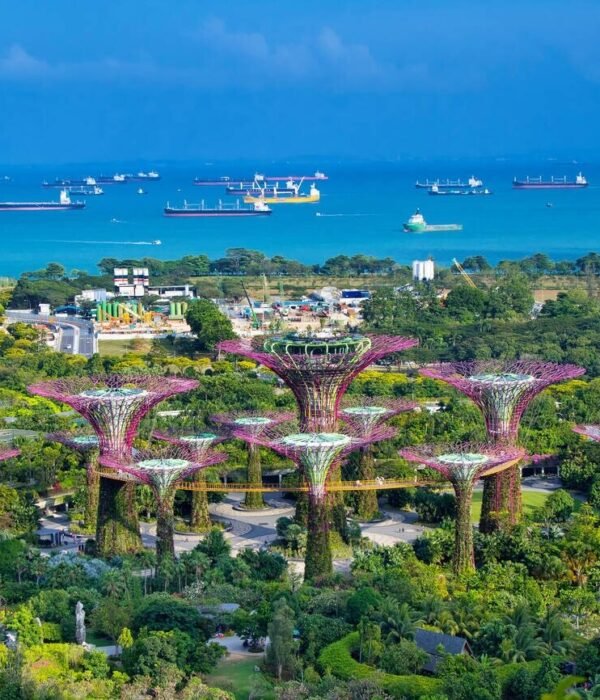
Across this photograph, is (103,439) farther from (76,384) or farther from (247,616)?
(247,616)

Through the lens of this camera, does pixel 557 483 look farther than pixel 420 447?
Yes

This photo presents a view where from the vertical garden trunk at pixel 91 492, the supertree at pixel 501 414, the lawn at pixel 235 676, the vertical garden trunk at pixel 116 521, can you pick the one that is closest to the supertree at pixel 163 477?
the vertical garden trunk at pixel 116 521

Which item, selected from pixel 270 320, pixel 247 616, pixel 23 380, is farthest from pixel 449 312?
pixel 247 616

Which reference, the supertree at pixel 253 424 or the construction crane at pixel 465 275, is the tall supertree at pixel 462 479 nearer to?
the supertree at pixel 253 424

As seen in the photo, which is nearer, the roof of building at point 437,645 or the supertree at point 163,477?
the roof of building at point 437,645

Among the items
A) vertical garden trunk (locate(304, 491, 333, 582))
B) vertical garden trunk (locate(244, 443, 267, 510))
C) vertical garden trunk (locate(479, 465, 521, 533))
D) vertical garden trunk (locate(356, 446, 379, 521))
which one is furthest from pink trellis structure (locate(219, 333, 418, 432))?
vertical garden trunk (locate(244, 443, 267, 510))

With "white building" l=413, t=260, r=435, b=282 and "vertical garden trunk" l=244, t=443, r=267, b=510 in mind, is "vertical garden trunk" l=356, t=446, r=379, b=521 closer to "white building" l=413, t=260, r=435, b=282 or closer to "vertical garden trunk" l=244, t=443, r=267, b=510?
"vertical garden trunk" l=244, t=443, r=267, b=510
